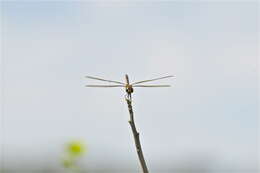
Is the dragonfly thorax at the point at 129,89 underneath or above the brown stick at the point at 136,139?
above

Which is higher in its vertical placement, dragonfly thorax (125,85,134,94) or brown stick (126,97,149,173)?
dragonfly thorax (125,85,134,94)

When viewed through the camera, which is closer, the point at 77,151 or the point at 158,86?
the point at 158,86

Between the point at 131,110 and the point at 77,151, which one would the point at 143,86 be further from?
the point at 77,151

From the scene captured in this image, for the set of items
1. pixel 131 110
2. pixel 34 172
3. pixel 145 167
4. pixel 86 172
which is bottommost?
pixel 145 167

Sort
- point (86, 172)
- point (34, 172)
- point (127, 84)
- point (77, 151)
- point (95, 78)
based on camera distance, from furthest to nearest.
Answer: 1. point (34, 172)
2. point (77, 151)
3. point (86, 172)
4. point (127, 84)
5. point (95, 78)

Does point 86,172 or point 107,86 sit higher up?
point 86,172

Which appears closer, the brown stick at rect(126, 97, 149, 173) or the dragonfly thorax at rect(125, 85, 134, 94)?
the brown stick at rect(126, 97, 149, 173)

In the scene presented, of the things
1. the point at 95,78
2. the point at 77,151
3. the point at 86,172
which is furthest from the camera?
the point at 77,151

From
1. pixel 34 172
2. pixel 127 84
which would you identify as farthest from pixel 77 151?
pixel 34 172

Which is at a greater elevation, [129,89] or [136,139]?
[129,89]

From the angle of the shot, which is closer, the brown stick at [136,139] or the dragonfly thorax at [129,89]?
the brown stick at [136,139]
